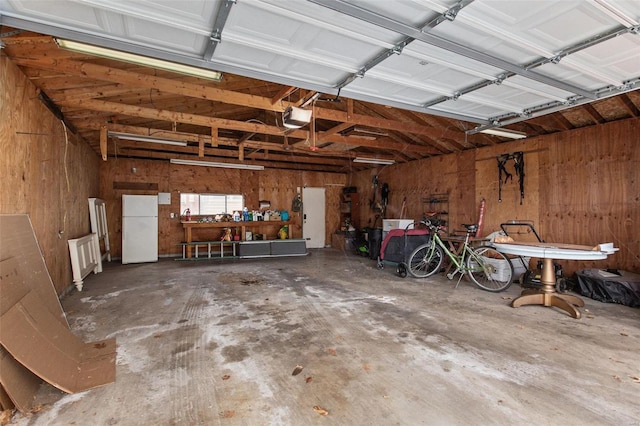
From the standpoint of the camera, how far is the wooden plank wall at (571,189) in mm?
4273

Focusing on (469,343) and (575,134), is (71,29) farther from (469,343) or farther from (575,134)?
(575,134)

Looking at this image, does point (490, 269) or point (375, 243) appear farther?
point (375, 243)

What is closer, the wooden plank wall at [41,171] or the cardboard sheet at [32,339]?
the cardboard sheet at [32,339]

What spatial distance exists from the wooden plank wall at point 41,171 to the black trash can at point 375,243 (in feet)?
19.9

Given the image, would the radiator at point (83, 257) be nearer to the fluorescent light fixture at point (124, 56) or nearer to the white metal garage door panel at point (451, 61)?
the fluorescent light fixture at point (124, 56)

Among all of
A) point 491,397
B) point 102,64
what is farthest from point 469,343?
point 102,64

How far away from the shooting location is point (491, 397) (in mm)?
1981

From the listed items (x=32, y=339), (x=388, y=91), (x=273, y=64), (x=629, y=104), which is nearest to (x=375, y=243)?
(x=629, y=104)

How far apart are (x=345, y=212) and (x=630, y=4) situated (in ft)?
28.6

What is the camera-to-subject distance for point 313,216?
1005 centimetres

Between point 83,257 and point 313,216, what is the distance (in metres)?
6.31

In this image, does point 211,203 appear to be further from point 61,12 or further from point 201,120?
point 61,12

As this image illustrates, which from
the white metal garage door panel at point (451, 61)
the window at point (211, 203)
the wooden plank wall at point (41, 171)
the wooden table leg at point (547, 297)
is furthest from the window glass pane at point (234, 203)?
the white metal garage door panel at point (451, 61)

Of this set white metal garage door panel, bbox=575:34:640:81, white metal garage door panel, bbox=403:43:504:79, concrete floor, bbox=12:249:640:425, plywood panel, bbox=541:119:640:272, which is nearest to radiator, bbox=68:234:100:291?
concrete floor, bbox=12:249:640:425
